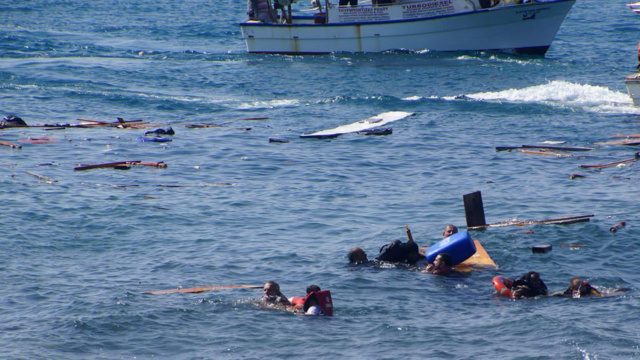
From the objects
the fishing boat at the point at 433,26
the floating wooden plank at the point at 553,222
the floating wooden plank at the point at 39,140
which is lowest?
the floating wooden plank at the point at 553,222

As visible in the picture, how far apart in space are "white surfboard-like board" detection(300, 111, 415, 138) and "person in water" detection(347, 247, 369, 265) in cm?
1245

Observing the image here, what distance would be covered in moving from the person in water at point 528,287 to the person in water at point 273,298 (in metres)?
4.08

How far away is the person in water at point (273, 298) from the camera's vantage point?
1433 centimetres

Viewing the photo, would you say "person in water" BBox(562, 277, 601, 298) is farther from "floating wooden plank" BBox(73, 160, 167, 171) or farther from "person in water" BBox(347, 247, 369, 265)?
"floating wooden plank" BBox(73, 160, 167, 171)

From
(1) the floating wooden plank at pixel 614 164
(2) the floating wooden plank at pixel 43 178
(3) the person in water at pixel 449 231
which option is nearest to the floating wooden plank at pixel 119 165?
(2) the floating wooden plank at pixel 43 178

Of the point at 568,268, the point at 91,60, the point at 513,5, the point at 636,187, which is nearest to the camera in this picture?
the point at 568,268

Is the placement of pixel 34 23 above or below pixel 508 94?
above

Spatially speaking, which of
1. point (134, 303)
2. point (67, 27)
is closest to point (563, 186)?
point (134, 303)

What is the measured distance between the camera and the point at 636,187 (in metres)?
21.0

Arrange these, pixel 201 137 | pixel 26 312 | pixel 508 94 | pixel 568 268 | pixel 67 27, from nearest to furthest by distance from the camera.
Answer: pixel 26 312, pixel 568 268, pixel 201 137, pixel 508 94, pixel 67 27

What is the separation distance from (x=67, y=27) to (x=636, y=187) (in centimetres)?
4464

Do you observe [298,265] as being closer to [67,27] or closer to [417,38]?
[417,38]

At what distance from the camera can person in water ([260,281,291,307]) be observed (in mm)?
14328

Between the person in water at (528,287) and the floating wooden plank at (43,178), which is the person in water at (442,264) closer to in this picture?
the person in water at (528,287)
